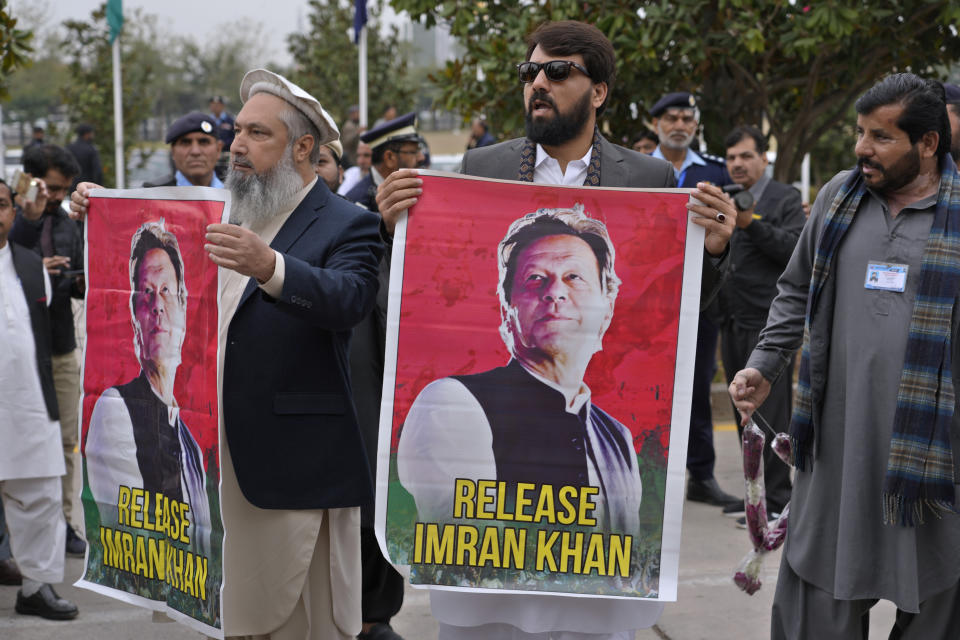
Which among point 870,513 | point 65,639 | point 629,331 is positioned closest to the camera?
point 629,331

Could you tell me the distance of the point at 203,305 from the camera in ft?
10.7

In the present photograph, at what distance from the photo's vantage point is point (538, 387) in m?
3.10

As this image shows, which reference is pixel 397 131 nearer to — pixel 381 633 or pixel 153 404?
pixel 381 633

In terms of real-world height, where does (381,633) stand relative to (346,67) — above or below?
below

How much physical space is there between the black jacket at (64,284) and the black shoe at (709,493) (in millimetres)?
3790

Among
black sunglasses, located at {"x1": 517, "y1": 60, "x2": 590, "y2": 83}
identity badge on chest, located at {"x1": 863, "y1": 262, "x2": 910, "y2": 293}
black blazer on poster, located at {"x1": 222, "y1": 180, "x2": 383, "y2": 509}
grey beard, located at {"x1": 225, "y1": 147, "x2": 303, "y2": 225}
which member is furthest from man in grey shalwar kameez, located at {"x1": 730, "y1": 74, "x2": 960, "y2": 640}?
grey beard, located at {"x1": 225, "y1": 147, "x2": 303, "y2": 225}

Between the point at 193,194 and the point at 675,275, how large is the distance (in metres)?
1.43

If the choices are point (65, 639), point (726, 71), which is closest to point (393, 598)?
point (65, 639)

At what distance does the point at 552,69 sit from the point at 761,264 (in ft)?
11.7

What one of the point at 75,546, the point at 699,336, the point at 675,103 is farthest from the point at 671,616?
the point at 675,103

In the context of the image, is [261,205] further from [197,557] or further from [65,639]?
[65,639]

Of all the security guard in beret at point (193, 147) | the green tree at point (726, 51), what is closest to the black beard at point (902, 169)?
the security guard in beret at point (193, 147)

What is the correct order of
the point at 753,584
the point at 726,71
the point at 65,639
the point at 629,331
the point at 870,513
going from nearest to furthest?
1. the point at 629,331
2. the point at 870,513
3. the point at 753,584
4. the point at 65,639
5. the point at 726,71

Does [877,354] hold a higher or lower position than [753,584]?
higher
